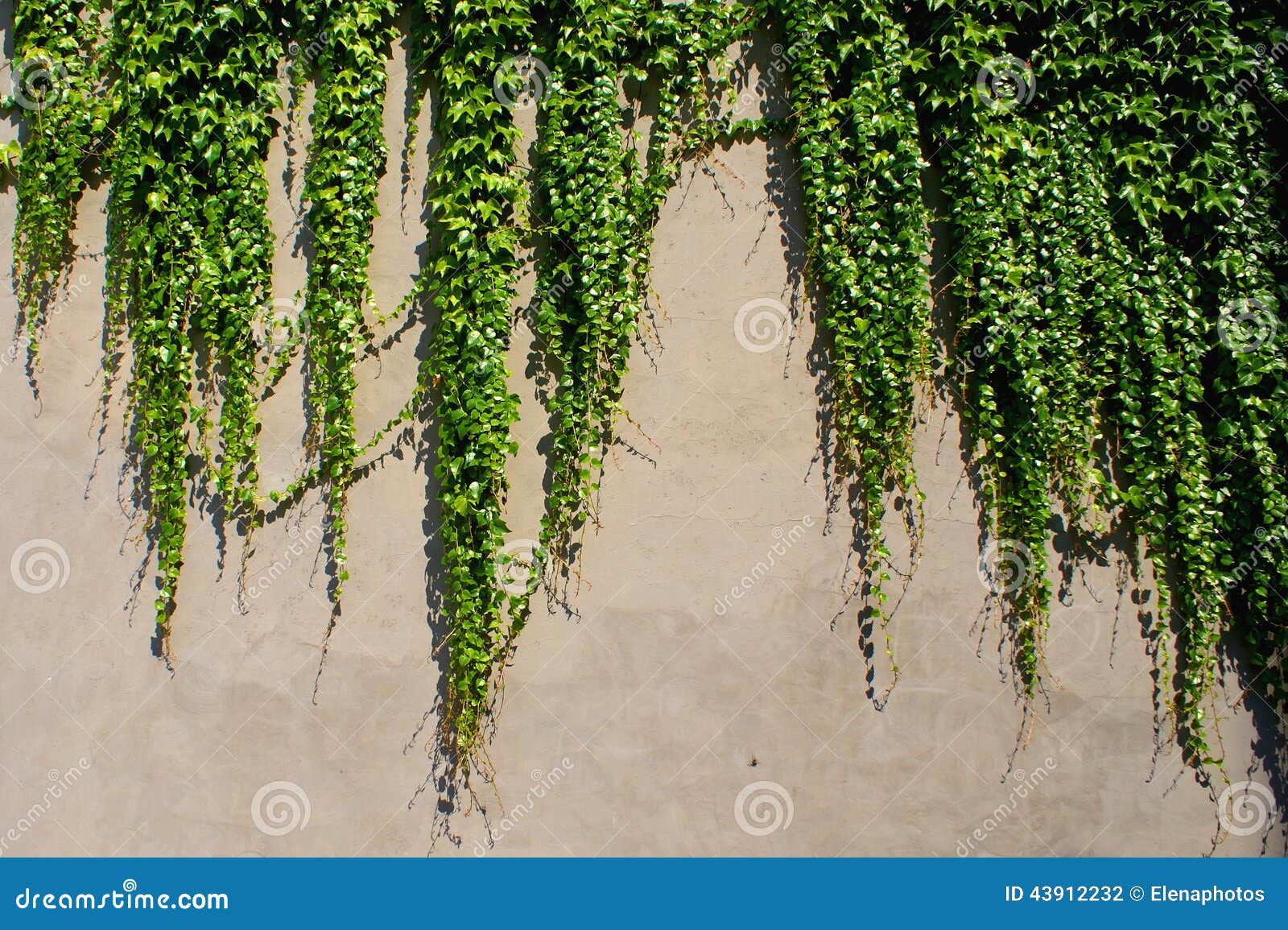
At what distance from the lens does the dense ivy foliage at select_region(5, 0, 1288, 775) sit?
11.6 ft

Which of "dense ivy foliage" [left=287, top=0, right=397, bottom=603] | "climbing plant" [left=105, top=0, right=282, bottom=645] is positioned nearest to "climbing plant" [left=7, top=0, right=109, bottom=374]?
"climbing plant" [left=105, top=0, right=282, bottom=645]

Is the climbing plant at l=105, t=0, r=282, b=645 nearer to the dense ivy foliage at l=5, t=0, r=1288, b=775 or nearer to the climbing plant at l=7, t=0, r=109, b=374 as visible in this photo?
the dense ivy foliage at l=5, t=0, r=1288, b=775

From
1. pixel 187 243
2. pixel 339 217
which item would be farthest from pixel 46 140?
pixel 339 217

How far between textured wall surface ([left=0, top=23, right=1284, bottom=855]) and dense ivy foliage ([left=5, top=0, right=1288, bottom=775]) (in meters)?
0.11

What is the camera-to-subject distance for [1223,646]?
359 cm

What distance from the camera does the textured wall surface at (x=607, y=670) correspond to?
11.3ft

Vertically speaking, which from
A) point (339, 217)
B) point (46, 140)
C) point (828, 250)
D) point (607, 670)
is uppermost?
point (46, 140)

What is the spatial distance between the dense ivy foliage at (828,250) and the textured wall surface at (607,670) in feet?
0.36

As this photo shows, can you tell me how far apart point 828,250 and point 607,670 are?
183cm

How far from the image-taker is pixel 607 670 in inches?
138

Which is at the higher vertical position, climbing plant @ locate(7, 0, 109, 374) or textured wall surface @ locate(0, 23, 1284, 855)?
climbing plant @ locate(7, 0, 109, 374)

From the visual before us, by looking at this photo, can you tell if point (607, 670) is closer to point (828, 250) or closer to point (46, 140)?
point (828, 250)

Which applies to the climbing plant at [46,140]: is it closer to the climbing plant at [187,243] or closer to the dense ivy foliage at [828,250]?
the dense ivy foliage at [828,250]

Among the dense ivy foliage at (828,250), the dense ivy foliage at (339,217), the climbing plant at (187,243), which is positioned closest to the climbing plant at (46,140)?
the dense ivy foliage at (828,250)
